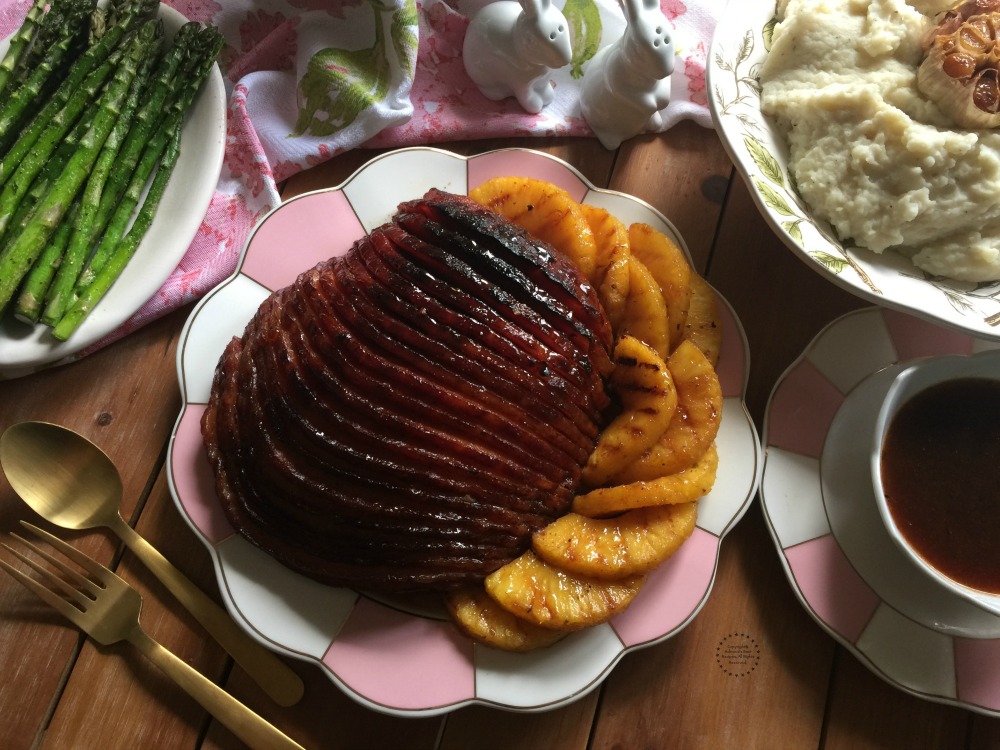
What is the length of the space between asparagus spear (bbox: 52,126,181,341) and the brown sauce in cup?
2.69 meters

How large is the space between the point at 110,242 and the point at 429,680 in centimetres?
189

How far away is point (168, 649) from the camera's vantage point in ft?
7.84

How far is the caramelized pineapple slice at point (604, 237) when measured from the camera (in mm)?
2537

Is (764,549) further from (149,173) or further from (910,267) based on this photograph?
(149,173)

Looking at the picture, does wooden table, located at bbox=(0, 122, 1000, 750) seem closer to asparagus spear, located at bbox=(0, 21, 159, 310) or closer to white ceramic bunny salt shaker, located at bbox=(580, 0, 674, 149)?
asparagus spear, located at bbox=(0, 21, 159, 310)

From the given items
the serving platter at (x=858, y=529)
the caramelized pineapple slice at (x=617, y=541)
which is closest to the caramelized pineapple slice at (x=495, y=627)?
the caramelized pineapple slice at (x=617, y=541)

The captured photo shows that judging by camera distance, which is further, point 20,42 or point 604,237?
point 20,42

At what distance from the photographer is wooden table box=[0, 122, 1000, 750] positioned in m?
2.34

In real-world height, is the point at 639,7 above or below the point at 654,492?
above

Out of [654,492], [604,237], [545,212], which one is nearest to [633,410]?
[654,492]

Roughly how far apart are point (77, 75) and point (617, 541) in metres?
2.60

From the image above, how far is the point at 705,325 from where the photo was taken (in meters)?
2.59

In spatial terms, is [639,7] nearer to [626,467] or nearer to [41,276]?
[626,467]

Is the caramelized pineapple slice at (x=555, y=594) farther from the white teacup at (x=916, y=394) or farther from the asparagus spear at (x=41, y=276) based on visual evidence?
the asparagus spear at (x=41, y=276)
